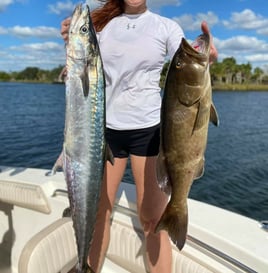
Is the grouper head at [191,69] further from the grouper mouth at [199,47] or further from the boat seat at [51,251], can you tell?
the boat seat at [51,251]

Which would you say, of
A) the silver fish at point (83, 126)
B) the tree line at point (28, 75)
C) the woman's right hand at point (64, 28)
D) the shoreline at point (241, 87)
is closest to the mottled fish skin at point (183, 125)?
the silver fish at point (83, 126)

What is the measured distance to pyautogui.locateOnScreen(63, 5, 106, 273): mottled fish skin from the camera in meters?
2.10

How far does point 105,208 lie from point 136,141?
642mm

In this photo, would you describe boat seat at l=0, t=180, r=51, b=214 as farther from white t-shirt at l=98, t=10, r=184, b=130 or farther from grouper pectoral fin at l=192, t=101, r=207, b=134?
grouper pectoral fin at l=192, t=101, r=207, b=134

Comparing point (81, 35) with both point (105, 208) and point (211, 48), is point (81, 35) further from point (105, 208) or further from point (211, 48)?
point (105, 208)

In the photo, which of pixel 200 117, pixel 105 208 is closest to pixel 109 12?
pixel 200 117

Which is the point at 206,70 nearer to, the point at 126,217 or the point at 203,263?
the point at 203,263

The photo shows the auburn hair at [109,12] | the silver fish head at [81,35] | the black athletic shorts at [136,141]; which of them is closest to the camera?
the silver fish head at [81,35]

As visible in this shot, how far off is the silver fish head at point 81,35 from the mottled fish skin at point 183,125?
1.55 ft

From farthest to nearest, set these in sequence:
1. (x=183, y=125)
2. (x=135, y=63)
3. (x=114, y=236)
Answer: (x=114, y=236)
(x=135, y=63)
(x=183, y=125)

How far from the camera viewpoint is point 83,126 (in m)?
2.20

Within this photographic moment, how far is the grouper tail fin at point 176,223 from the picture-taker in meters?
2.40

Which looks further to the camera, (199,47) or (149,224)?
(149,224)

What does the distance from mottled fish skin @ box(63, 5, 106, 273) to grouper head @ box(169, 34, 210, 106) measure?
0.46 metres
